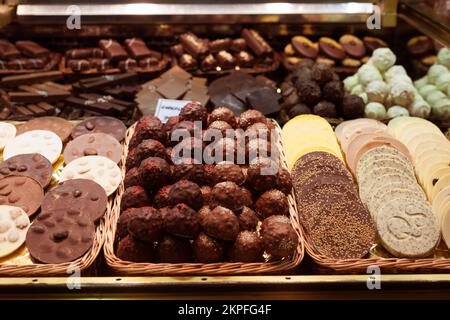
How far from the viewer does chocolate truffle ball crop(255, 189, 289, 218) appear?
7.73 ft

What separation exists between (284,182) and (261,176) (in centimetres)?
15

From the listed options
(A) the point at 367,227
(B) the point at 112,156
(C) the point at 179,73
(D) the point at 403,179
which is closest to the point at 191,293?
(A) the point at 367,227

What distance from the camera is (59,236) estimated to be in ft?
7.52

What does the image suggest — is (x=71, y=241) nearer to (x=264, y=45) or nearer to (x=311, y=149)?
(x=311, y=149)

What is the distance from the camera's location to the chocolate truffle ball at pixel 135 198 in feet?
7.64

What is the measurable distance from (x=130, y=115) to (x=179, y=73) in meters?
0.58

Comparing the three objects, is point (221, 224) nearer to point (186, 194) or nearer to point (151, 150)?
point (186, 194)

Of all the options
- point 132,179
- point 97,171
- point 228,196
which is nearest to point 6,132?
point 97,171

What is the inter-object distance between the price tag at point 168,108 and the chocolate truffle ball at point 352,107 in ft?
3.85

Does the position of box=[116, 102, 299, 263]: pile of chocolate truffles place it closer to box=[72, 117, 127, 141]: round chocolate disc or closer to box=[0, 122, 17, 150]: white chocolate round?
box=[72, 117, 127, 141]: round chocolate disc

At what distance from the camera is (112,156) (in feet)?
9.54

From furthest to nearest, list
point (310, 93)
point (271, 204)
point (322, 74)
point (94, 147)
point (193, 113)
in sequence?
1. point (322, 74)
2. point (310, 93)
3. point (94, 147)
4. point (193, 113)
5. point (271, 204)

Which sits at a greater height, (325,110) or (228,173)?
(228,173)

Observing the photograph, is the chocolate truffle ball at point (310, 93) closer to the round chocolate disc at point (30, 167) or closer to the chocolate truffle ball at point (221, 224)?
the chocolate truffle ball at point (221, 224)
